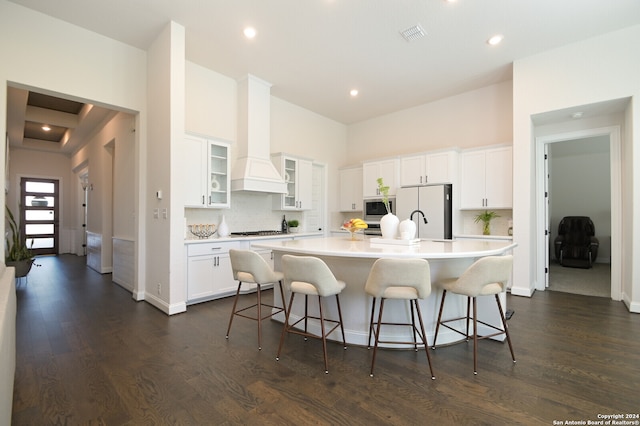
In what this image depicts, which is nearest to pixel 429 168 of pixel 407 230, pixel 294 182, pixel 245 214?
pixel 294 182

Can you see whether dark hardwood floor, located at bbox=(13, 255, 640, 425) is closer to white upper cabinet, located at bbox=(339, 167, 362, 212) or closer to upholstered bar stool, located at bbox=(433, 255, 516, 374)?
upholstered bar stool, located at bbox=(433, 255, 516, 374)

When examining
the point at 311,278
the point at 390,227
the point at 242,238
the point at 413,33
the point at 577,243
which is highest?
the point at 413,33

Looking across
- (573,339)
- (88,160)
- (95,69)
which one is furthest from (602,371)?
(88,160)

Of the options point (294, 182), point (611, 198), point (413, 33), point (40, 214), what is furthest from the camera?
point (40, 214)

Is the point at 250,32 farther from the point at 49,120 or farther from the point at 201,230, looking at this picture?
the point at 49,120

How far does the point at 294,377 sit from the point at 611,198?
Result: 4957mm

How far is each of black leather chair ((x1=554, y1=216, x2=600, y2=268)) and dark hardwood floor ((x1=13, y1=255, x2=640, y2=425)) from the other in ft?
12.8

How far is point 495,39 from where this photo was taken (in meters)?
3.80

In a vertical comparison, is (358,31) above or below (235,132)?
above

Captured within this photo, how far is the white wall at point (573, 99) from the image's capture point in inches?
141

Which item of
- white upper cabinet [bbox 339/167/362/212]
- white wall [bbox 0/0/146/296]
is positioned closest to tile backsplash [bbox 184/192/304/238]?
white wall [bbox 0/0/146/296]

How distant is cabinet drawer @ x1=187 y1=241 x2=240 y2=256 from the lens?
383 cm

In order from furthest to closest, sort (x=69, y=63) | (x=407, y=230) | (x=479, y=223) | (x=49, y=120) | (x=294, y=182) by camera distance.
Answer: (x=49, y=120)
(x=294, y=182)
(x=479, y=223)
(x=69, y=63)
(x=407, y=230)

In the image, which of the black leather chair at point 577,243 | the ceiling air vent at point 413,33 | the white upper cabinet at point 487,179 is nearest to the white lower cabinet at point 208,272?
the ceiling air vent at point 413,33
